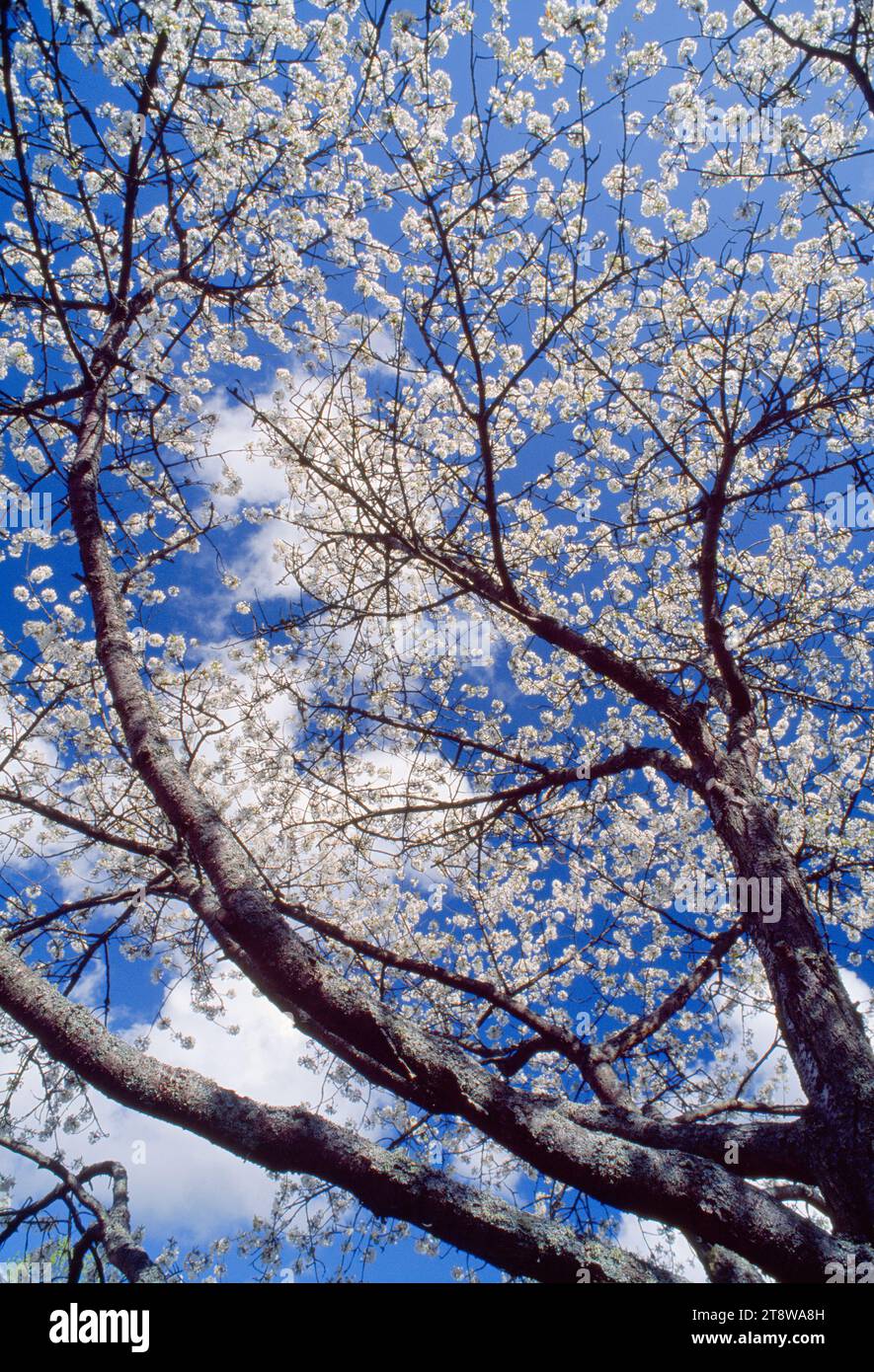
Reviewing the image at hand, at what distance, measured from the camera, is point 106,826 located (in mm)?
5098

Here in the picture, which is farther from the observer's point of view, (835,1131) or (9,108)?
(9,108)

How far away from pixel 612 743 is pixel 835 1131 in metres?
4.59

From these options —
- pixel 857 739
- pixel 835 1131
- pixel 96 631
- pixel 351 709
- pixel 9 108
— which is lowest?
pixel 835 1131

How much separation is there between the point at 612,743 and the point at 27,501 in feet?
17.8

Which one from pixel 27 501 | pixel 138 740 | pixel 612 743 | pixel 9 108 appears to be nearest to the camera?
pixel 9 108

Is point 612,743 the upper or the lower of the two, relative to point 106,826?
upper

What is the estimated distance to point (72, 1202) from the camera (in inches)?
128

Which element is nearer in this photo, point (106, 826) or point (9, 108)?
point (9, 108)
